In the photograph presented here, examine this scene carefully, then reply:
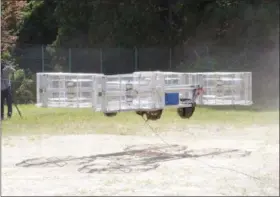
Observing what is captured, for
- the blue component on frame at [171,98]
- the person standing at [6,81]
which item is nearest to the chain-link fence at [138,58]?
the person standing at [6,81]

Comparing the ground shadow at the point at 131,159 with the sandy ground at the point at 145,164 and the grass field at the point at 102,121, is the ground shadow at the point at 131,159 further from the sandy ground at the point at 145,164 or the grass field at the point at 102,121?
the grass field at the point at 102,121

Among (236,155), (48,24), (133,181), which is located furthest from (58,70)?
(133,181)

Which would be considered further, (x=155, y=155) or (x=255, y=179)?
(x=155, y=155)

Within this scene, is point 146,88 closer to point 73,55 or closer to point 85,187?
point 85,187

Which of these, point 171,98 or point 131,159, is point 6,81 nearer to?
point 131,159

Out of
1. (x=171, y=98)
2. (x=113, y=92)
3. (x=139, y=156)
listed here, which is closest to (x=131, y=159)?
(x=139, y=156)

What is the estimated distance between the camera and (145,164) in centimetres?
964

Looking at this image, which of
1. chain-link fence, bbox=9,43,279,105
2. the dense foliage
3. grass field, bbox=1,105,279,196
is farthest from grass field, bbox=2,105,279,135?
the dense foliage

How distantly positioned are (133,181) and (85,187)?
742 millimetres

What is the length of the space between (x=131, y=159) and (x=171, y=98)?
1.77 m

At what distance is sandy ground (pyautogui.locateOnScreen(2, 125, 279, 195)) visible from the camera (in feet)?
25.1

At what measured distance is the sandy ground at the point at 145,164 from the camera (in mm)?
7641

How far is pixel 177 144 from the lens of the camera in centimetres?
1218

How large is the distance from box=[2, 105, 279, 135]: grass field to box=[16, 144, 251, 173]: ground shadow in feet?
9.87
